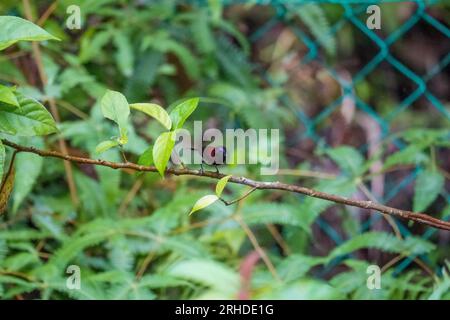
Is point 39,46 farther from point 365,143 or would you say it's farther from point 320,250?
point 365,143

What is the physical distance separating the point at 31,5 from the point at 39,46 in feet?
0.62

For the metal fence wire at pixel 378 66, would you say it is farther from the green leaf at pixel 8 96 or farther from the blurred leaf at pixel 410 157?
the green leaf at pixel 8 96

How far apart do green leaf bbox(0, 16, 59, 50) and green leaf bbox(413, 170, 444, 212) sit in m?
1.04

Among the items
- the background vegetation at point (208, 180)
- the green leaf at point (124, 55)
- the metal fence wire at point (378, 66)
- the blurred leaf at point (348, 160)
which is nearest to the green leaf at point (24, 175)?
the background vegetation at point (208, 180)

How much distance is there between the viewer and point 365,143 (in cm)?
281

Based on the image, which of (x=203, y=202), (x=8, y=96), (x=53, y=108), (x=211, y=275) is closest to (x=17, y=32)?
(x=8, y=96)

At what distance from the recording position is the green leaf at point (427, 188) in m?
1.71

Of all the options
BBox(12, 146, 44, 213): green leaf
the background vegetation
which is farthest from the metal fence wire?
BBox(12, 146, 44, 213): green leaf

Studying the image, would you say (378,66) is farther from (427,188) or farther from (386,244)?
(386,244)

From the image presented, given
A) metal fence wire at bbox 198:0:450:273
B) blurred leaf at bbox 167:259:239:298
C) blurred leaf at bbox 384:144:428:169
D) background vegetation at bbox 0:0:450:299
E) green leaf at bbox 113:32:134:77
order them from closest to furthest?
blurred leaf at bbox 167:259:239:298
background vegetation at bbox 0:0:450:299
blurred leaf at bbox 384:144:428:169
green leaf at bbox 113:32:134:77
metal fence wire at bbox 198:0:450:273

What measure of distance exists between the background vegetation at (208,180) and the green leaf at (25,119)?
0.12 feet

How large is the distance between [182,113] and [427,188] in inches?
35.5

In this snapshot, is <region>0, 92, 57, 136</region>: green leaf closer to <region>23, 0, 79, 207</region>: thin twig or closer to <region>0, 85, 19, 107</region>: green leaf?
<region>0, 85, 19, 107</region>: green leaf

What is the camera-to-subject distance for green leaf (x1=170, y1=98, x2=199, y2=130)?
1.05m
